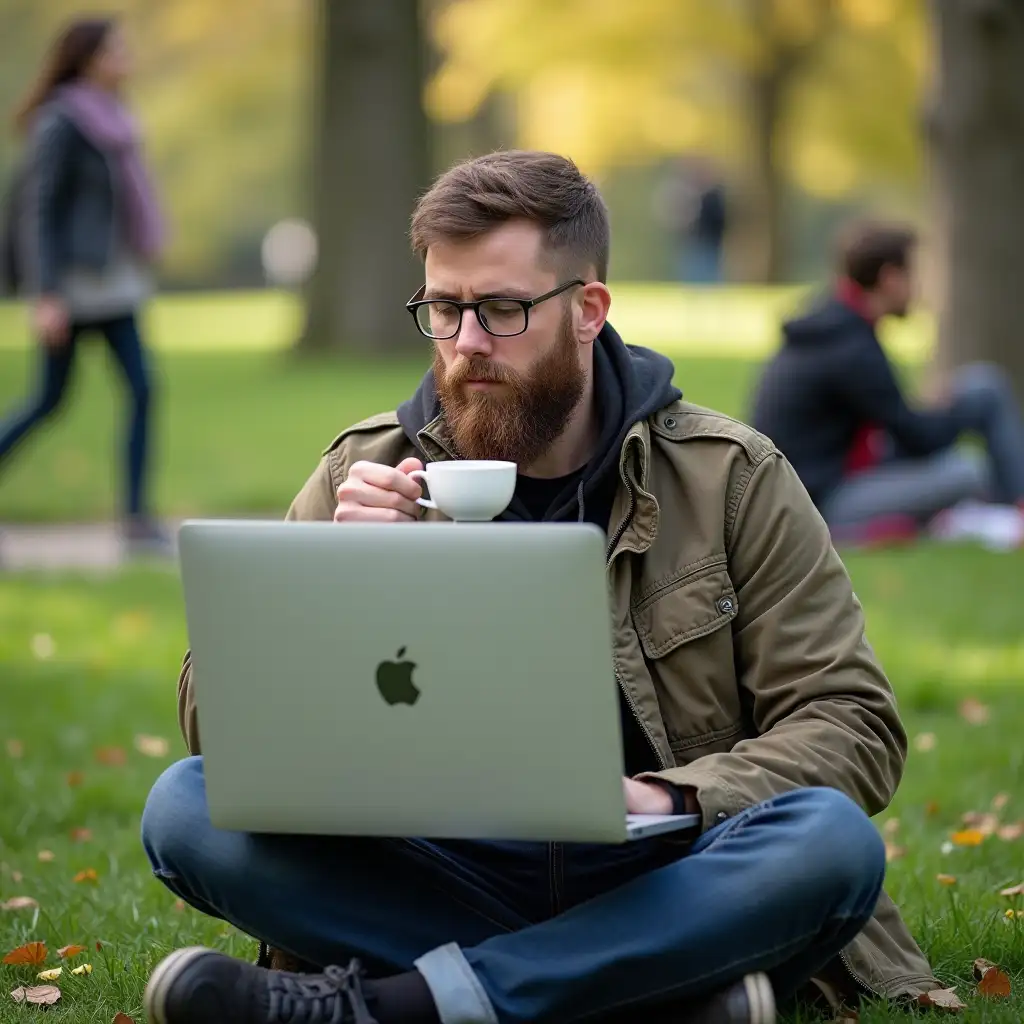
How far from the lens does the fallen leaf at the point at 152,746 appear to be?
6.04 meters

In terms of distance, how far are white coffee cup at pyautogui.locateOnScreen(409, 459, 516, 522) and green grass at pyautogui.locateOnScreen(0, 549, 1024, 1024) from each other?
1.20m

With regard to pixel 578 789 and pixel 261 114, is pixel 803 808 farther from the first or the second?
pixel 261 114

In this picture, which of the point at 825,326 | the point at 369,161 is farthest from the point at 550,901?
the point at 369,161

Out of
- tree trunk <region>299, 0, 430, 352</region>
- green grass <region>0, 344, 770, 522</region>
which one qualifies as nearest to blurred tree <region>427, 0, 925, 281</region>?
tree trunk <region>299, 0, 430, 352</region>

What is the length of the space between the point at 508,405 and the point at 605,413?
8.4 inches

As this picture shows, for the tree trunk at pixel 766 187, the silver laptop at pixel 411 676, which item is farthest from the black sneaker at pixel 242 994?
the tree trunk at pixel 766 187

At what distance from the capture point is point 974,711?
20.4ft

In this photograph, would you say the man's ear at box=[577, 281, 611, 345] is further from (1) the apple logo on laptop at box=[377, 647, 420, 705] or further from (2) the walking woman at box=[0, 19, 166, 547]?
(2) the walking woman at box=[0, 19, 166, 547]

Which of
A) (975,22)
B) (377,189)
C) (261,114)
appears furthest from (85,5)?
(975,22)

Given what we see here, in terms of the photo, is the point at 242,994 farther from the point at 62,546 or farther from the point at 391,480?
the point at 62,546

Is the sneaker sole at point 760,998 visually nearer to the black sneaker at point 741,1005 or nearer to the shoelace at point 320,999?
the black sneaker at point 741,1005

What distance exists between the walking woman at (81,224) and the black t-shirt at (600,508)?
538 cm

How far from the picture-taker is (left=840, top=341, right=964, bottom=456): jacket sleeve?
28.2 ft

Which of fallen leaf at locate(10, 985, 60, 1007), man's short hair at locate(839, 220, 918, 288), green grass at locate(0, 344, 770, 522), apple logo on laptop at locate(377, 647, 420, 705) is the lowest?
green grass at locate(0, 344, 770, 522)
